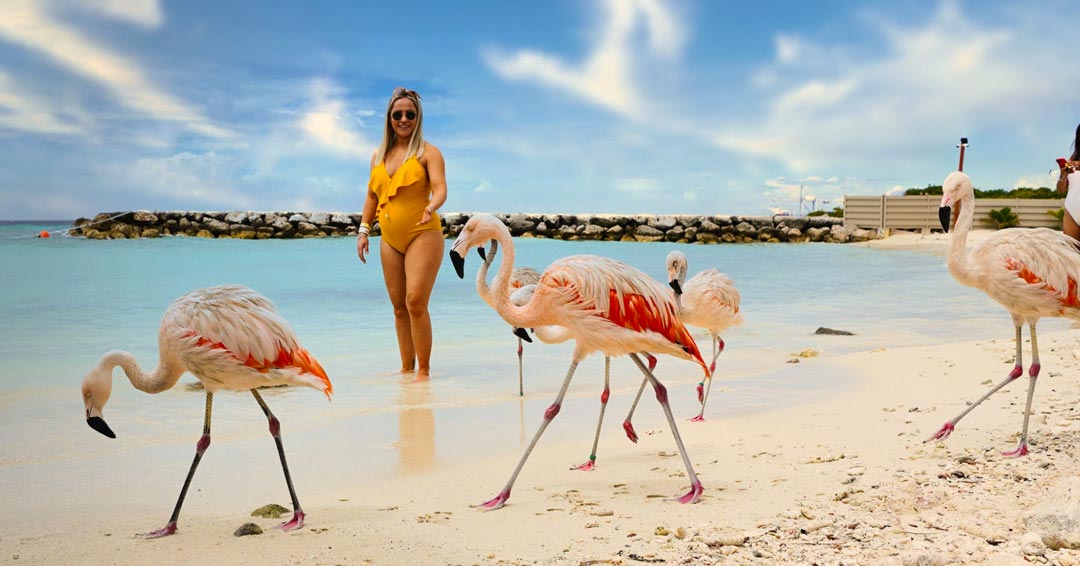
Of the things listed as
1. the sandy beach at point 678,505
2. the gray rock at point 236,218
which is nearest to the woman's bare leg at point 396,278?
the sandy beach at point 678,505

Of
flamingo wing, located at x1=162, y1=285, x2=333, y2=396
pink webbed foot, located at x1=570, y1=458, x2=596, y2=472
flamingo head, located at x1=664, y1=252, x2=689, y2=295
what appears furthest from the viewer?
flamingo head, located at x1=664, y1=252, x2=689, y2=295

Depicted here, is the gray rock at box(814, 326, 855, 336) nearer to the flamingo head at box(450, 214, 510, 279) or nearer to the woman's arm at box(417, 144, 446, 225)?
the woman's arm at box(417, 144, 446, 225)

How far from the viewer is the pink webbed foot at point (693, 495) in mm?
3975

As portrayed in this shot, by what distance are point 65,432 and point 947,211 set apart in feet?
21.3

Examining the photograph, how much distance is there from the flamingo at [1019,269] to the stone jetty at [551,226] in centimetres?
3548

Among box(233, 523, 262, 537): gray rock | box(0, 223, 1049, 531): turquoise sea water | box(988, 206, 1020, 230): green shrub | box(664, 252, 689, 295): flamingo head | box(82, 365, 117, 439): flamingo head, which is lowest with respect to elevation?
box(0, 223, 1049, 531): turquoise sea water

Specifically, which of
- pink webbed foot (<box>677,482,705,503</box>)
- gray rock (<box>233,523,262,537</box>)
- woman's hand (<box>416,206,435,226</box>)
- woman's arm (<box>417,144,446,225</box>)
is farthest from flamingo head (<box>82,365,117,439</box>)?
woman's arm (<box>417,144,446,225</box>)

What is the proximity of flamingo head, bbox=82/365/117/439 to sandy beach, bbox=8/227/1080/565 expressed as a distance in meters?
0.55

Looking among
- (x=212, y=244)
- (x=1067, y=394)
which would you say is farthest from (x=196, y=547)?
(x=212, y=244)

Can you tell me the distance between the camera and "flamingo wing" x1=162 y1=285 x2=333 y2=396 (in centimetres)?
371

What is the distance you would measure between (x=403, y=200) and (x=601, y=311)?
389cm

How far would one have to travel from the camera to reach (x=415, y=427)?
20.6 feet

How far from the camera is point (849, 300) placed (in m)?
17.2

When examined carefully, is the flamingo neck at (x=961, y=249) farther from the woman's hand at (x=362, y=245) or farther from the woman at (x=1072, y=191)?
the woman's hand at (x=362, y=245)
